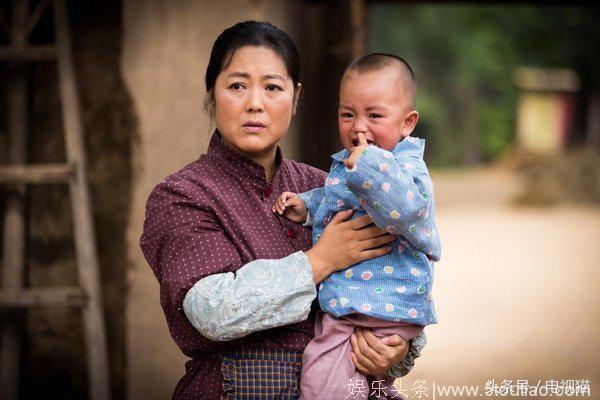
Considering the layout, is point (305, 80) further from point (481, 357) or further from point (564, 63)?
point (564, 63)

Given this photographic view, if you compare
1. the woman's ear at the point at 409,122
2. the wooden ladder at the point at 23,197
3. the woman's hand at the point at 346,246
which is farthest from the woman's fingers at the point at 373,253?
the wooden ladder at the point at 23,197

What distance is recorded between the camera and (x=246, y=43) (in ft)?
6.87

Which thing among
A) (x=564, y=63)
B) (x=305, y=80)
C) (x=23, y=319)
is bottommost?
(x=23, y=319)

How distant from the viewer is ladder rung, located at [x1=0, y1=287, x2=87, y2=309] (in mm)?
3820

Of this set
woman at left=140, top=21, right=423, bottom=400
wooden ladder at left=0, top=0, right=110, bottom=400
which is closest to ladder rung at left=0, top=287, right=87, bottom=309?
wooden ladder at left=0, top=0, right=110, bottom=400

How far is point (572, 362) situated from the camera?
6.01 m

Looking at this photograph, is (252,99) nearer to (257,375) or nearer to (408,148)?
(408,148)

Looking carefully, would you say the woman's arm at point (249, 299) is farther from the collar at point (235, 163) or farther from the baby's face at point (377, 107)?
the baby's face at point (377, 107)

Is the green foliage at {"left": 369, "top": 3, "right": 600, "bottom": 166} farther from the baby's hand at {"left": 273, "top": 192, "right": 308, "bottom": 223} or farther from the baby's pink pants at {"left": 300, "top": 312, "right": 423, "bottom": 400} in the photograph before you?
the baby's pink pants at {"left": 300, "top": 312, "right": 423, "bottom": 400}

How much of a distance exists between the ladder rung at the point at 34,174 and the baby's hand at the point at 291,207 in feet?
6.61

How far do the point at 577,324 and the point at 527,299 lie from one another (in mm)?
1079

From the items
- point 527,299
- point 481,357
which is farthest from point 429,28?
point 481,357

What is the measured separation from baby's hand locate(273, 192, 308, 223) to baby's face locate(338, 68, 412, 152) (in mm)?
212

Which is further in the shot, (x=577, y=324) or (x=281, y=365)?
(x=577, y=324)
